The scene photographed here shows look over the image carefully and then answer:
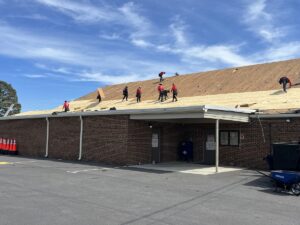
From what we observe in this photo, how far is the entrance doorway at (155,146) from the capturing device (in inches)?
826

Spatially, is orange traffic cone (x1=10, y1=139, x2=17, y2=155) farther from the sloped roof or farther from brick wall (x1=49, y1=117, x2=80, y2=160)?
the sloped roof

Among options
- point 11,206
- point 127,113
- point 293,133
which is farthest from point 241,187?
point 127,113

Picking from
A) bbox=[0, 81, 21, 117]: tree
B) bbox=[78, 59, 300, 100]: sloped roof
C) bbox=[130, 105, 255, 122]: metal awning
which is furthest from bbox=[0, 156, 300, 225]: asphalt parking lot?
bbox=[0, 81, 21, 117]: tree

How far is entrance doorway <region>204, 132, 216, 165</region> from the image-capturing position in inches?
823

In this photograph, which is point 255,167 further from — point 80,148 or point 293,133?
point 80,148

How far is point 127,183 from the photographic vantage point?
13.0 m

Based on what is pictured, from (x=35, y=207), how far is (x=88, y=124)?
13666mm

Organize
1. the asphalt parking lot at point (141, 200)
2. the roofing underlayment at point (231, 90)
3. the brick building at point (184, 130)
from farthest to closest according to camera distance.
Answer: the roofing underlayment at point (231, 90) < the brick building at point (184, 130) < the asphalt parking lot at point (141, 200)

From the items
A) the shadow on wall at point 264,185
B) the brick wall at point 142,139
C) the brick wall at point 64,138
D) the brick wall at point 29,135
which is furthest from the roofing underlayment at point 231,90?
the shadow on wall at point 264,185

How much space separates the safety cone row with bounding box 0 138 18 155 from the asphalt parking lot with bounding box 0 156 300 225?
1400 cm

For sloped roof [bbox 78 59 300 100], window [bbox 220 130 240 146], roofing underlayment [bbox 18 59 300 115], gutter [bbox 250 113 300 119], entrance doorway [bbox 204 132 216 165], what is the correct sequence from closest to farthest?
gutter [bbox 250 113 300 119]
window [bbox 220 130 240 146]
roofing underlayment [bbox 18 59 300 115]
entrance doorway [bbox 204 132 216 165]
sloped roof [bbox 78 59 300 100]

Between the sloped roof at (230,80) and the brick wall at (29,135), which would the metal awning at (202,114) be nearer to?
the sloped roof at (230,80)

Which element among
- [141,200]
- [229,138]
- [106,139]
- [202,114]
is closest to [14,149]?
[106,139]

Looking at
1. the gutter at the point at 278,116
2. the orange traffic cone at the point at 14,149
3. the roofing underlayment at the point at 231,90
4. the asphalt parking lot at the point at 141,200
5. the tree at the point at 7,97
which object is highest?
the tree at the point at 7,97
